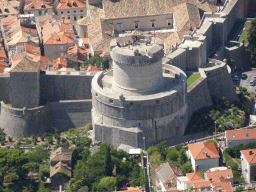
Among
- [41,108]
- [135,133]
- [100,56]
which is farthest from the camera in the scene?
[100,56]

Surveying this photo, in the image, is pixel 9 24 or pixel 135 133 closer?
pixel 135 133

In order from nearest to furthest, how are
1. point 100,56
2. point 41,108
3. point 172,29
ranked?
point 41,108 → point 100,56 → point 172,29

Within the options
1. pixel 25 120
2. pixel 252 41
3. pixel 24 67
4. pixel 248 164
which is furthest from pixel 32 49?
pixel 248 164

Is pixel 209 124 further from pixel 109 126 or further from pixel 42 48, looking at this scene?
pixel 42 48

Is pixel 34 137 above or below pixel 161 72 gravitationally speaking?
below

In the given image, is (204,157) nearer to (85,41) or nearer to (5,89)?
(5,89)

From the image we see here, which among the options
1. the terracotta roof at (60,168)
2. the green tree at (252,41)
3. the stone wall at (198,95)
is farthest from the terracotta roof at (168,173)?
the green tree at (252,41)

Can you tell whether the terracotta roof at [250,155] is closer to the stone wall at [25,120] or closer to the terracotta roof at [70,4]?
the stone wall at [25,120]

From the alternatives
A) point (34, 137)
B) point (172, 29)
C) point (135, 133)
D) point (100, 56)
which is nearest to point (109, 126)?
point (135, 133)
